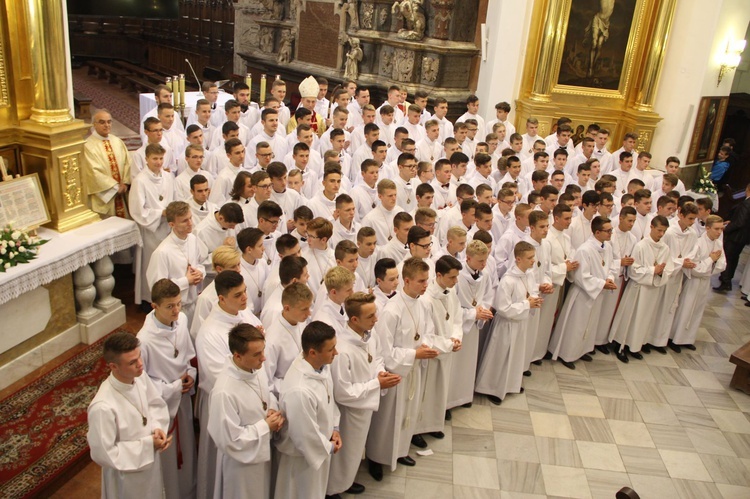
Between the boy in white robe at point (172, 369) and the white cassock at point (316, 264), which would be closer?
the boy in white robe at point (172, 369)

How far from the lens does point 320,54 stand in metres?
16.8

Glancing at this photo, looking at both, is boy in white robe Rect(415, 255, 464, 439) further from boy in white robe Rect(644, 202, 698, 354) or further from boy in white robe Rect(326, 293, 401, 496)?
boy in white robe Rect(644, 202, 698, 354)

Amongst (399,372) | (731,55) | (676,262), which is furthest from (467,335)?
(731,55)

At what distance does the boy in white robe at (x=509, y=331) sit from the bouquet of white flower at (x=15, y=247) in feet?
14.1

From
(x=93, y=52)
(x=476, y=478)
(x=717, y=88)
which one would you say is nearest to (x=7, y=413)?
(x=476, y=478)

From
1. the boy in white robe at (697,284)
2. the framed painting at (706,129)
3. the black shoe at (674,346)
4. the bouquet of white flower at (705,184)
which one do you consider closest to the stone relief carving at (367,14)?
the framed painting at (706,129)

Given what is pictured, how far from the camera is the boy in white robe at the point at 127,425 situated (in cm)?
351

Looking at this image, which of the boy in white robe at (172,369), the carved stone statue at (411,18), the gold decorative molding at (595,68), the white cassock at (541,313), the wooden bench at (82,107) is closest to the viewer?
the boy in white robe at (172,369)

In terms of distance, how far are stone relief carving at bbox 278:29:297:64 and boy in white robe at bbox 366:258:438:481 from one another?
1413cm

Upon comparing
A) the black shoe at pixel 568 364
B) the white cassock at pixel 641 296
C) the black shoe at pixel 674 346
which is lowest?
the black shoe at pixel 674 346

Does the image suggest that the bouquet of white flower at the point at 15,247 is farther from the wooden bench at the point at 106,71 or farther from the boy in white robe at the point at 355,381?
the wooden bench at the point at 106,71

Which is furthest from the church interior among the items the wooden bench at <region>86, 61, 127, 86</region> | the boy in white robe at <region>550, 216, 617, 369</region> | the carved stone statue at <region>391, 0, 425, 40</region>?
the wooden bench at <region>86, 61, 127, 86</region>

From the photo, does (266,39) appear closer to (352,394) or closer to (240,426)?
(352,394)

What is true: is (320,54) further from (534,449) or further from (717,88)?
(534,449)
